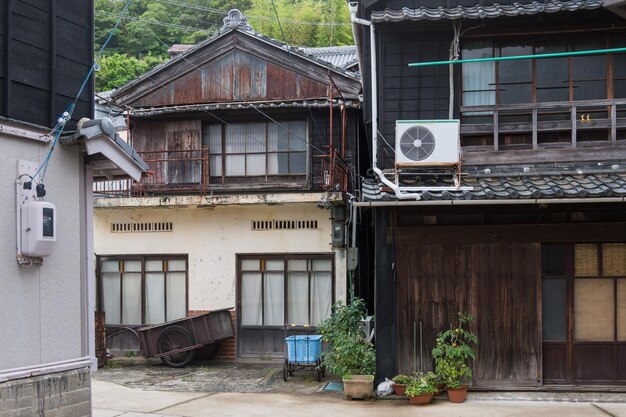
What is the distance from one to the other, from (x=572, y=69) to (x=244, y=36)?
8485 mm

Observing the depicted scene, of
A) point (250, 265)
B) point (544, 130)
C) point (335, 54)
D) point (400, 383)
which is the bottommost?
point (400, 383)

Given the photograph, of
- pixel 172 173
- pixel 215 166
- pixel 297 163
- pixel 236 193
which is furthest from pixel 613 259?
pixel 172 173

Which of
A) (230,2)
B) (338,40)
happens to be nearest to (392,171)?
(338,40)

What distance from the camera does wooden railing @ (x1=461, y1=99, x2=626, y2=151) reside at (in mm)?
12633

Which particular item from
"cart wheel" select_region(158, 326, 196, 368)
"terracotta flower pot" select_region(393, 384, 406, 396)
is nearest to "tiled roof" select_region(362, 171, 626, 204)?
"terracotta flower pot" select_region(393, 384, 406, 396)

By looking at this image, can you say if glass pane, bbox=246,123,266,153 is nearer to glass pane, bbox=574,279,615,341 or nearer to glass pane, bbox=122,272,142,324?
glass pane, bbox=122,272,142,324

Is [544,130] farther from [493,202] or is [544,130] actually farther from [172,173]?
[172,173]

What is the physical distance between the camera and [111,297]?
19.0 meters

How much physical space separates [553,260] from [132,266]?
35.6 feet

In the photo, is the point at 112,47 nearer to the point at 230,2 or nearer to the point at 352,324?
the point at 230,2

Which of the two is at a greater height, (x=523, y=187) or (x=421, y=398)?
(x=523, y=187)

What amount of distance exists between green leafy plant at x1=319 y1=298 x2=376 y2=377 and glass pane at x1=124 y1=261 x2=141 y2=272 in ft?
22.6

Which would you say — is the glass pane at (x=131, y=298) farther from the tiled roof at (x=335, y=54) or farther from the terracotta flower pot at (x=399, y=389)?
the tiled roof at (x=335, y=54)

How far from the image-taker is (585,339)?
1250 centimetres
